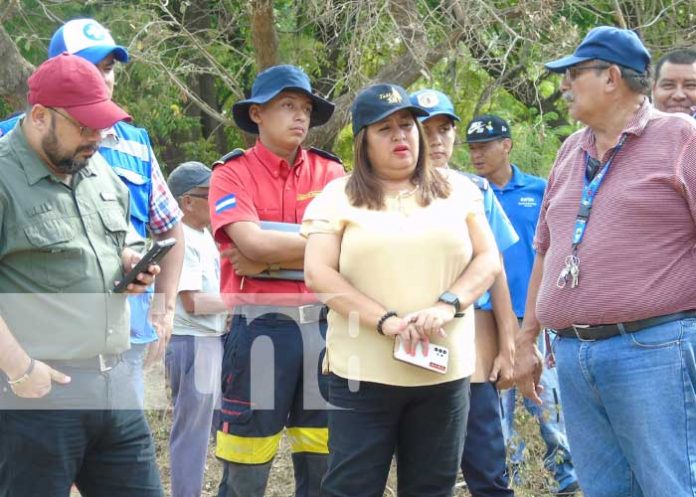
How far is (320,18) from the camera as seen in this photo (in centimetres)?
771

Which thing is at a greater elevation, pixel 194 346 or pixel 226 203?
pixel 226 203

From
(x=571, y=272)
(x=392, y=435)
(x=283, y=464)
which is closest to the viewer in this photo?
(x=571, y=272)

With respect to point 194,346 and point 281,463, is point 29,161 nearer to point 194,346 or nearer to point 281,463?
point 194,346

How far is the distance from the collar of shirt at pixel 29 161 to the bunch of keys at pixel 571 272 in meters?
1.82

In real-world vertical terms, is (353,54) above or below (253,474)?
above

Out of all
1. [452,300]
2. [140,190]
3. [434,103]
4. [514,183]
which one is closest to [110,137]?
[140,190]

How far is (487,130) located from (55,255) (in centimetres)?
357

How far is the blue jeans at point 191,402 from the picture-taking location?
19.9 ft

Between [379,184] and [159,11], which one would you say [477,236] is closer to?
[379,184]

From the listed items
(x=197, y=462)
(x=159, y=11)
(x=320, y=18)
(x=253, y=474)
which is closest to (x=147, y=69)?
(x=159, y=11)

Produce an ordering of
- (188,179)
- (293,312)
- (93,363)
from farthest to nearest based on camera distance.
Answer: (188,179) < (293,312) < (93,363)

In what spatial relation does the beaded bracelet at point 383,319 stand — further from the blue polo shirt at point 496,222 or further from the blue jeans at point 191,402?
the blue jeans at point 191,402

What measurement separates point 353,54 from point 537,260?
333cm

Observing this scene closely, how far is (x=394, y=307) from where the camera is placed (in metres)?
4.17
